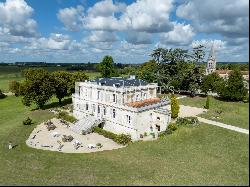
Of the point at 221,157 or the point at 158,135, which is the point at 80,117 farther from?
the point at 221,157

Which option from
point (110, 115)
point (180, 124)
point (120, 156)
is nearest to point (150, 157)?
point (120, 156)

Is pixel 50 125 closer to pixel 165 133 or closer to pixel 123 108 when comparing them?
pixel 123 108

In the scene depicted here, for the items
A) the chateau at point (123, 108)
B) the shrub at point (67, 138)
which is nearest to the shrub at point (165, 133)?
the chateau at point (123, 108)

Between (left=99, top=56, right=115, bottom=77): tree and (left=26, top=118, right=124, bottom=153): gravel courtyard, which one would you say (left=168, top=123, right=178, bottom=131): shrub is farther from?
(left=99, top=56, right=115, bottom=77): tree

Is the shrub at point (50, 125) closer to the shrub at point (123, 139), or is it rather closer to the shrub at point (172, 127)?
the shrub at point (123, 139)

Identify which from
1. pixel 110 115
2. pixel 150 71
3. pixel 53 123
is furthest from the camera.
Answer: pixel 150 71

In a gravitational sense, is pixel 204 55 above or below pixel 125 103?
above

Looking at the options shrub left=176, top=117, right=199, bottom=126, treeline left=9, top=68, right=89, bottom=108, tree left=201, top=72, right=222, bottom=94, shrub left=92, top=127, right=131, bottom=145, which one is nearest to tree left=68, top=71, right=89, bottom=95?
treeline left=9, top=68, right=89, bottom=108
